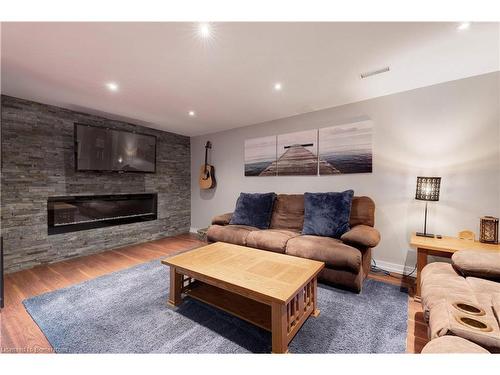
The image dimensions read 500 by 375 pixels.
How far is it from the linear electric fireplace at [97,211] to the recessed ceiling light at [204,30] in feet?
9.65

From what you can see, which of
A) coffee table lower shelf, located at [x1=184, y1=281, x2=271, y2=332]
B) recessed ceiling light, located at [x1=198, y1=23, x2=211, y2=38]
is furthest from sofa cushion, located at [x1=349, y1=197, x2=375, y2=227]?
recessed ceiling light, located at [x1=198, y1=23, x2=211, y2=38]

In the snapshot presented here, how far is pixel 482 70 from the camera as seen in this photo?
204 centimetres

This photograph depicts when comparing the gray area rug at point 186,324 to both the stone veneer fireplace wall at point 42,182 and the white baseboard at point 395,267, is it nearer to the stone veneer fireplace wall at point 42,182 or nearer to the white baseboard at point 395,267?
the white baseboard at point 395,267

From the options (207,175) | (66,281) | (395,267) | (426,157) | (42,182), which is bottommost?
(66,281)

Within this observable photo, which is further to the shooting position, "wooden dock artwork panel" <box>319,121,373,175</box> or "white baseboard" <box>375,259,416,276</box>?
"wooden dock artwork panel" <box>319,121,373,175</box>

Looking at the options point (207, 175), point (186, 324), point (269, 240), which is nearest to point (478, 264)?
point (269, 240)

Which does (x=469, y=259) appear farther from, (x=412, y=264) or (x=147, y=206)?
(x=147, y=206)

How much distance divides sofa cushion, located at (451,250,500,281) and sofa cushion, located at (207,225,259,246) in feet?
6.47

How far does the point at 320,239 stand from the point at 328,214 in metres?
0.37

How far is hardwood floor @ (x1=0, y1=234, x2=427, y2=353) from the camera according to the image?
1.43 meters

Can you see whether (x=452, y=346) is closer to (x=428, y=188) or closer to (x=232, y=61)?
(x=428, y=188)

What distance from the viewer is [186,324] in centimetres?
161

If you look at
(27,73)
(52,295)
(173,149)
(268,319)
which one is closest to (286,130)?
(173,149)

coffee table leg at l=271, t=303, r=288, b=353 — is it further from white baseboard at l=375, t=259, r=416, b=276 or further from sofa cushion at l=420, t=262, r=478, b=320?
white baseboard at l=375, t=259, r=416, b=276
